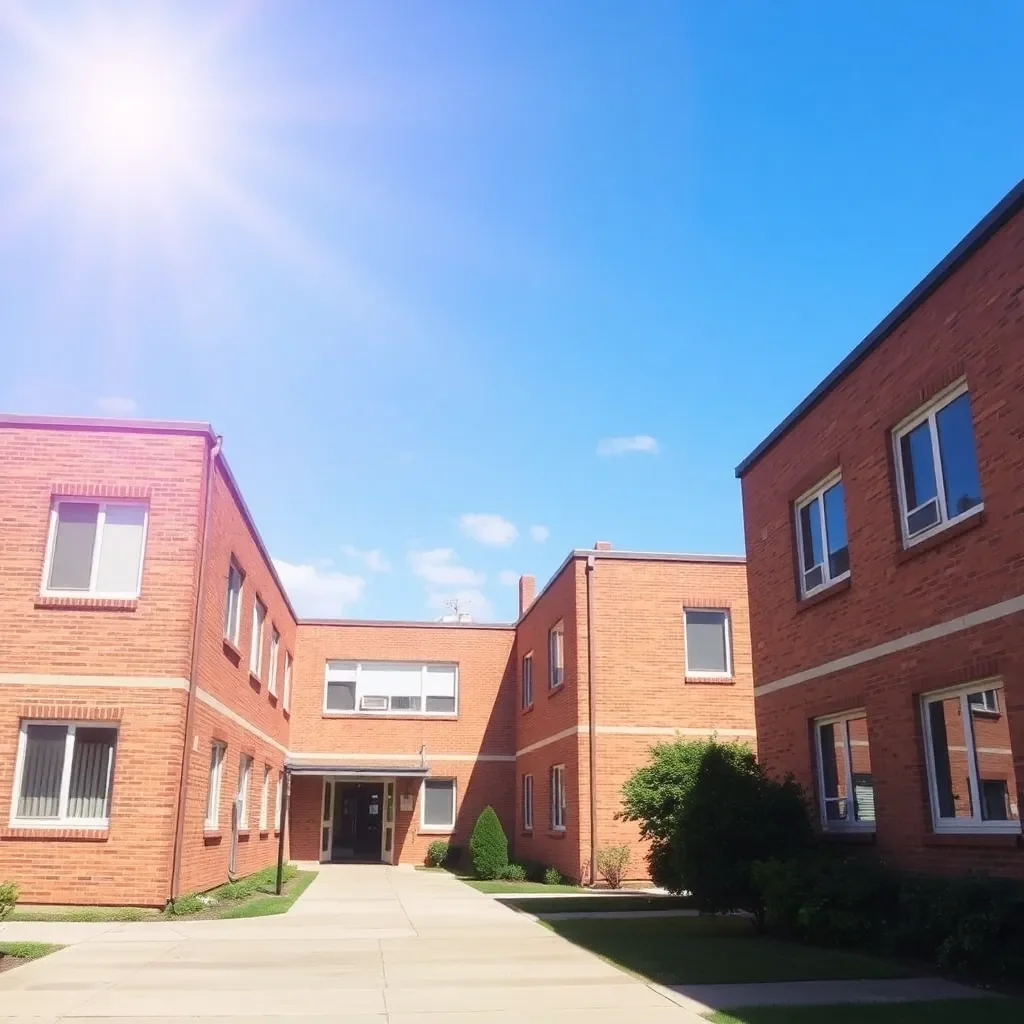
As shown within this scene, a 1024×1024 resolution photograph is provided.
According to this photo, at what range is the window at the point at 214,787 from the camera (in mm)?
17188

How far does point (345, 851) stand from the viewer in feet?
101

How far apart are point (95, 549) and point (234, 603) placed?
442 centimetres

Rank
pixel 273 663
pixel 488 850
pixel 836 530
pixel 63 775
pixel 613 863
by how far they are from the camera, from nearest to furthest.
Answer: pixel 836 530
pixel 63 775
pixel 613 863
pixel 488 850
pixel 273 663

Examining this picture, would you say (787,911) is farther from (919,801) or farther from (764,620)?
(764,620)

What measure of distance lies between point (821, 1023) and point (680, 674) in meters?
15.0

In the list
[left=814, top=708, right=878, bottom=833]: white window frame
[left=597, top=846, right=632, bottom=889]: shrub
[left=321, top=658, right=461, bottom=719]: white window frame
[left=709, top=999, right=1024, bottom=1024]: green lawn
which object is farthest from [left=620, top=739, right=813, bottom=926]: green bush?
[left=321, top=658, right=461, bottom=719]: white window frame

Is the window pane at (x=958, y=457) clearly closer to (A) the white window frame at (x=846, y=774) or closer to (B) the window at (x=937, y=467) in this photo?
(B) the window at (x=937, y=467)

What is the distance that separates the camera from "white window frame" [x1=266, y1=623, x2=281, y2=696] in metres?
24.5

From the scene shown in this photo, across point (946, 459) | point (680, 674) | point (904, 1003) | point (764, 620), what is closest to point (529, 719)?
point (680, 674)

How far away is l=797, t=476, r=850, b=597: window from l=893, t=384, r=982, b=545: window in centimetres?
135

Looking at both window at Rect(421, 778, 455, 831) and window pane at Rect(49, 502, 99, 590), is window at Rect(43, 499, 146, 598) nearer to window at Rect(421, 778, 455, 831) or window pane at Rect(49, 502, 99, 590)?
window pane at Rect(49, 502, 99, 590)

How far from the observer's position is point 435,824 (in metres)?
29.2

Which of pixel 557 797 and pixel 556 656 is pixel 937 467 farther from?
pixel 557 797

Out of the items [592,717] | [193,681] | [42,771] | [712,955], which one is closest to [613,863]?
[592,717]
